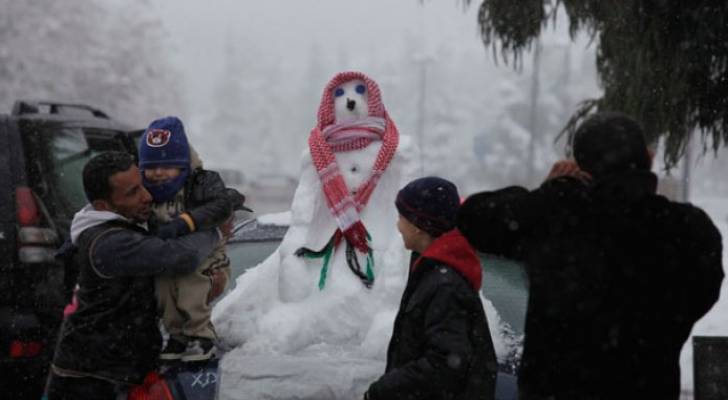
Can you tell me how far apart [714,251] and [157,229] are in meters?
2.01

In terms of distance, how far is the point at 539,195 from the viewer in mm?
2309

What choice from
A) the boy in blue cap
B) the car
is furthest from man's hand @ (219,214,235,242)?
the car

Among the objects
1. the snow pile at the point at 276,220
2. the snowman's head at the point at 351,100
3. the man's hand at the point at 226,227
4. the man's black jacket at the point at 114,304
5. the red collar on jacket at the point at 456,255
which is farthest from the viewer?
the snow pile at the point at 276,220

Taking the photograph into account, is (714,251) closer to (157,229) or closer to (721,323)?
(157,229)

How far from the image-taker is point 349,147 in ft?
14.8

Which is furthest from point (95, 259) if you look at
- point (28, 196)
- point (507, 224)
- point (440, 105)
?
point (440, 105)

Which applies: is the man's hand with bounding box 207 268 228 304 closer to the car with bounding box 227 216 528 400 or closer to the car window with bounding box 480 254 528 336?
the car with bounding box 227 216 528 400

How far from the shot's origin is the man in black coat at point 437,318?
249cm

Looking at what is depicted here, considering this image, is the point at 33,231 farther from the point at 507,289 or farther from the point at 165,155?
the point at 507,289

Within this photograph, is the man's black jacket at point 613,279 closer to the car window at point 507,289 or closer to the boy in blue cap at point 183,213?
the boy in blue cap at point 183,213

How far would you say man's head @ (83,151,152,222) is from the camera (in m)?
2.93

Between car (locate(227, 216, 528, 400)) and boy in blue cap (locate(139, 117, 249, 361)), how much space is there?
3.69 ft

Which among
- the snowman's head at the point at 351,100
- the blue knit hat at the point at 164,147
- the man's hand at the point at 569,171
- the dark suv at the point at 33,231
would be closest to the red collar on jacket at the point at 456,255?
the man's hand at the point at 569,171

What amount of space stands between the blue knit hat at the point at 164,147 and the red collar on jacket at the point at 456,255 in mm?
1189
